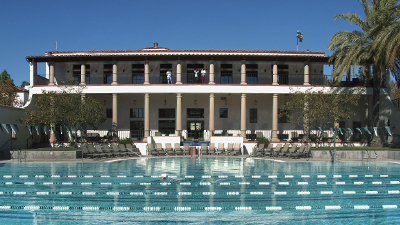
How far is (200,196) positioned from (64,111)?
17.4m

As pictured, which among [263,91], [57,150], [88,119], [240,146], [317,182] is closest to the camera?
[317,182]

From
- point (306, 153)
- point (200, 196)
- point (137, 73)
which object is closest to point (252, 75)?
point (137, 73)

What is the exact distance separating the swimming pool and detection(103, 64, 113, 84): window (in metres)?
16.5

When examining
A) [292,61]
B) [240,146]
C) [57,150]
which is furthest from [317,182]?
[292,61]

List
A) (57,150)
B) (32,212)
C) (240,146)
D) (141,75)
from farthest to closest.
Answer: (141,75) → (240,146) → (57,150) → (32,212)

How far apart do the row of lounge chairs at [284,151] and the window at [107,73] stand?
1509 cm

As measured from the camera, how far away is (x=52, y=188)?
1234cm

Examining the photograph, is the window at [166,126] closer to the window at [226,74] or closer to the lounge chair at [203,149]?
the window at [226,74]

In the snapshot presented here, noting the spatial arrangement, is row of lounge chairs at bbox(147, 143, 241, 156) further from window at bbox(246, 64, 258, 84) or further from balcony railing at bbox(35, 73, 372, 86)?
window at bbox(246, 64, 258, 84)

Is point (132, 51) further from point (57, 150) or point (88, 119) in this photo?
point (57, 150)

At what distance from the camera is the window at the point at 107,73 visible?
3206cm

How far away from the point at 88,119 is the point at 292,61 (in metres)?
17.5

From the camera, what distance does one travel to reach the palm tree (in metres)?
24.3

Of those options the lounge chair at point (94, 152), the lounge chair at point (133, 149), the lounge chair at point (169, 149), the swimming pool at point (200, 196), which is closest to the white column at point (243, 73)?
the lounge chair at point (169, 149)
